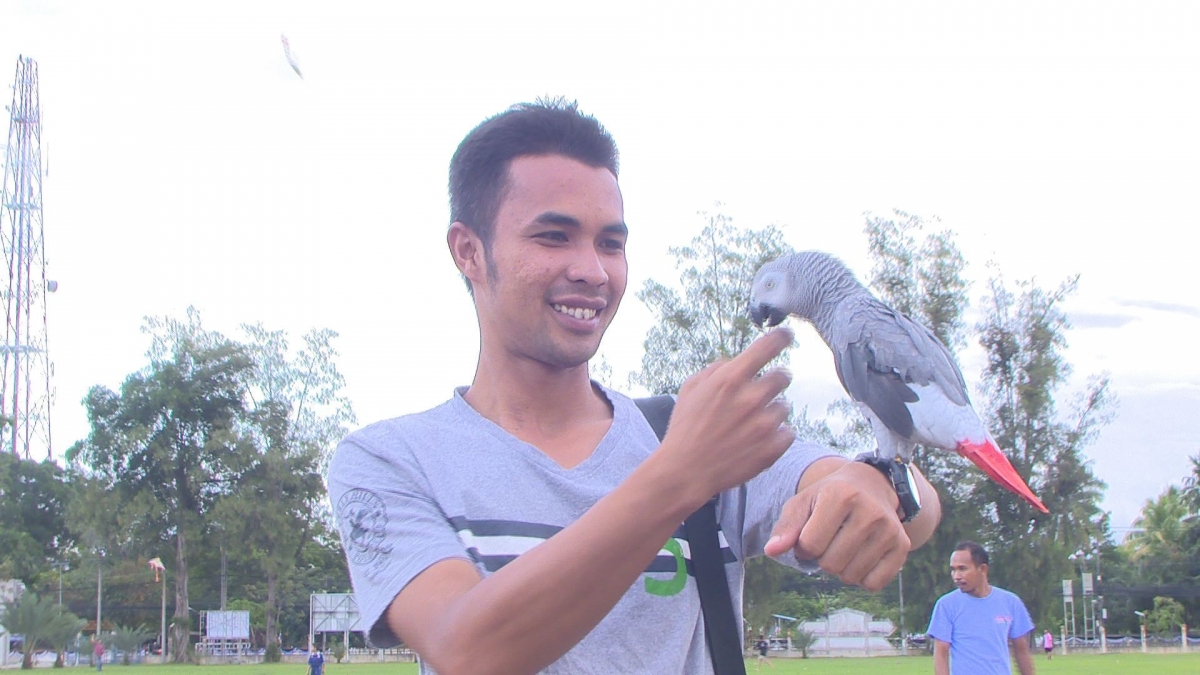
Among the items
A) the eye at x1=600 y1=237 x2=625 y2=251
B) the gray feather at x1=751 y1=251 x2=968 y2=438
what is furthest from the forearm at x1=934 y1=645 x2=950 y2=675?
the eye at x1=600 y1=237 x2=625 y2=251

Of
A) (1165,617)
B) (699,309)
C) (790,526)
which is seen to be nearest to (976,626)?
(790,526)

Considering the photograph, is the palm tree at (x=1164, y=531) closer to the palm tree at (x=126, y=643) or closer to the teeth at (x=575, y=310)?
the palm tree at (x=126, y=643)

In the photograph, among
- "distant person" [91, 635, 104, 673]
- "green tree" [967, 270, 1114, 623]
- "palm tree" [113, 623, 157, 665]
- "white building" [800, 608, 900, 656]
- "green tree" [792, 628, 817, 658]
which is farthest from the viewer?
"white building" [800, 608, 900, 656]

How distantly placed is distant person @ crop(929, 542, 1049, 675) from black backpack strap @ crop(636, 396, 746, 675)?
5810mm

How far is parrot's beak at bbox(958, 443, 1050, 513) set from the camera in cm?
275

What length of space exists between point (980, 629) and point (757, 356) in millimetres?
6511

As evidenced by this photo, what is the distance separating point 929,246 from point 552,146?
19.1m

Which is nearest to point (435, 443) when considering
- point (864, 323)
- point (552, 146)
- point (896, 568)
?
point (552, 146)

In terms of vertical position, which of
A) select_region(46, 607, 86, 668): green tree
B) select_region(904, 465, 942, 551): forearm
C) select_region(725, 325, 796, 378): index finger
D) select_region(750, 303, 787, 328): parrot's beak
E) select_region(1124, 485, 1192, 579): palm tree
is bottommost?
select_region(46, 607, 86, 668): green tree

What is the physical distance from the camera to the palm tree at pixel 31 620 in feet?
112

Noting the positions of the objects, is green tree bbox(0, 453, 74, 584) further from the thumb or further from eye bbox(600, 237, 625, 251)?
the thumb

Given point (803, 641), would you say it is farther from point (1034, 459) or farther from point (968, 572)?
point (968, 572)

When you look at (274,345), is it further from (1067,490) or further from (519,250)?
(519,250)

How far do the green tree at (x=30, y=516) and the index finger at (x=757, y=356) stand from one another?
50.7m
